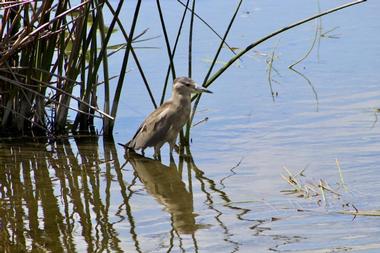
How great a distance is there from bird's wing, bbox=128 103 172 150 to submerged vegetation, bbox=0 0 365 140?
0.51 feet

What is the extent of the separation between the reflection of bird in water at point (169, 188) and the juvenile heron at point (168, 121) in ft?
0.44

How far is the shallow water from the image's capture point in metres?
5.82

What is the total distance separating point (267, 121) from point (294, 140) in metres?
0.61

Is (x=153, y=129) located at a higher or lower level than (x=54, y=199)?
higher

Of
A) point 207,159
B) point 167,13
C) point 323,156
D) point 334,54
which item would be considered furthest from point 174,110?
point 167,13

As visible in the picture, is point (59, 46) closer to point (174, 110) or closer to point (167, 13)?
point (174, 110)

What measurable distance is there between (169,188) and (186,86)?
1.21 meters

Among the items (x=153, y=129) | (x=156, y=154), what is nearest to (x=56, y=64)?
(x=153, y=129)

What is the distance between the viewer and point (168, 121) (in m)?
8.00

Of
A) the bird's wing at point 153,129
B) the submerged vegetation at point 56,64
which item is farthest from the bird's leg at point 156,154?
the submerged vegetation at point 56,64

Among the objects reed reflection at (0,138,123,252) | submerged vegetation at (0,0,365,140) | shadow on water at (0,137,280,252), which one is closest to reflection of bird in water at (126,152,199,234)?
shadow on water at (0,137,280,252)

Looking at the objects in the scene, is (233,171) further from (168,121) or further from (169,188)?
(168,121)

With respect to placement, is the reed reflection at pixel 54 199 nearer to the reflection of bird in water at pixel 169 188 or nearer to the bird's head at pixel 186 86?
the reflection of bird in water at pixel 169 188

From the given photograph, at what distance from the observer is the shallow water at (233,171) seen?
229 inches
